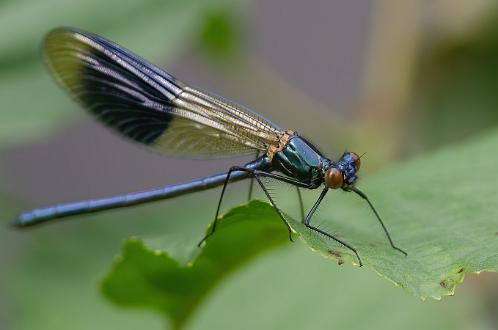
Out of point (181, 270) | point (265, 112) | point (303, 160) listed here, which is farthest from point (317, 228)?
point (265, 112)

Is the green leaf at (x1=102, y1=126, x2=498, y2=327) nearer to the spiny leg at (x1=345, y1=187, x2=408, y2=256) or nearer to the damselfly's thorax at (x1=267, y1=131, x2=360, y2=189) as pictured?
the spiny leg at (x1=345, y1=187, x2=408, y2=256)

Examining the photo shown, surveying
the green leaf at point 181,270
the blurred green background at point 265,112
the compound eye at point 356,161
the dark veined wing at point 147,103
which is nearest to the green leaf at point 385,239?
the green leaf at point 181,270

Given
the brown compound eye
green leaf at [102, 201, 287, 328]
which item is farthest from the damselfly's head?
green leaf at [102, 201, 287, 328]

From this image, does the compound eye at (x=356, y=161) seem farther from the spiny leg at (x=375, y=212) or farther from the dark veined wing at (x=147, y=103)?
the dark veined wing at (x=147, y=103)

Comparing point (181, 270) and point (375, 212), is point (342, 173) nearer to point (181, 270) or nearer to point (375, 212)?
point (375, 212)

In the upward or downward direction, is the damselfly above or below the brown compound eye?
below

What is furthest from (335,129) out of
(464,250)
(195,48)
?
(464,250)
